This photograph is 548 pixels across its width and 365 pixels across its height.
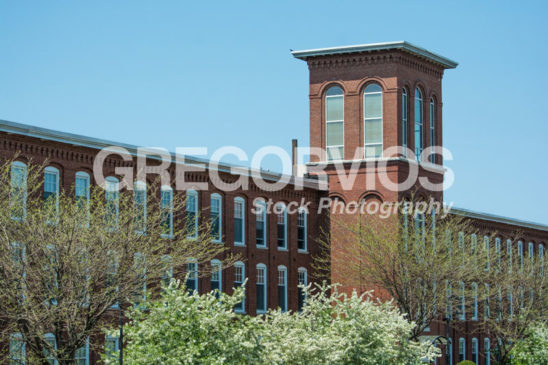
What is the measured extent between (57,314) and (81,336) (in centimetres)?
93

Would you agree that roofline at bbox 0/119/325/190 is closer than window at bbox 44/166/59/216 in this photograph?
Yes

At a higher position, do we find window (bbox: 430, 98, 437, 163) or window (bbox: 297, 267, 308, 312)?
window (bbox: 430, 98, 437, 163)

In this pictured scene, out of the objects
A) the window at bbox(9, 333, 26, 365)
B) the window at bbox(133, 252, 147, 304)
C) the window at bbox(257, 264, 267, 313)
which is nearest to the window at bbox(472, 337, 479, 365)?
the window at bbox(257, 264, 267, 313)

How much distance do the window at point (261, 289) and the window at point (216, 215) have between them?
3628mm

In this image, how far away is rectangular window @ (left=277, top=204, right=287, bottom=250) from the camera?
52000mm

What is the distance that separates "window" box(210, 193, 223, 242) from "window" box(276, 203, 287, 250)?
487cm

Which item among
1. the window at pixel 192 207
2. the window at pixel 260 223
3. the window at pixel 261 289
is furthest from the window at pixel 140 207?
the window at pixel 261 289

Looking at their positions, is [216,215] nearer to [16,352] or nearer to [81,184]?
[81,184]

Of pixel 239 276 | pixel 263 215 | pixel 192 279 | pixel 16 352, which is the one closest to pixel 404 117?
pixel 263 215

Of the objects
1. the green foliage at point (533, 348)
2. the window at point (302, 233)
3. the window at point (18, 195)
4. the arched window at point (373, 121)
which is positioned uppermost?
the arched window at point (373, 121)

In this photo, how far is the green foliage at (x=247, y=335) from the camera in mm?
27125

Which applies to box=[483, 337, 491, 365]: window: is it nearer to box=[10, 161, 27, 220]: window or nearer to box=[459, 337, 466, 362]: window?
box=[459, 337, 466, 362]: window

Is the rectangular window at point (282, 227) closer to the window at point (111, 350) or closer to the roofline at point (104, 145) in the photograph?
the roofline at point (104, 145)

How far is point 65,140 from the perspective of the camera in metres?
A: 39.3
